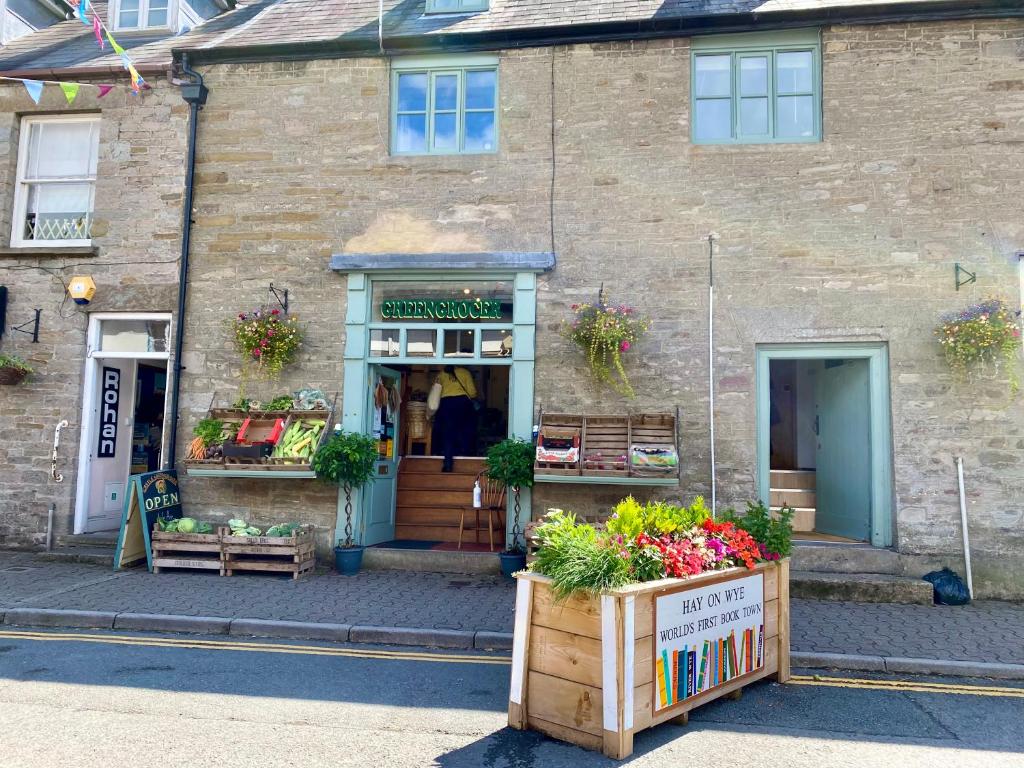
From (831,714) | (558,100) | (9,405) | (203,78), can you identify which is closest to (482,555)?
(831,714)

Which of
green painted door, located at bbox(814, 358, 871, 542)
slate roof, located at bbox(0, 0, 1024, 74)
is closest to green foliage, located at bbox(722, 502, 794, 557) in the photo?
green painted door, located at bbox(814, 358, 871, 542)

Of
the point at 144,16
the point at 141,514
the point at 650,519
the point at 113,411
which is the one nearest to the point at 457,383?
the point at 141,514

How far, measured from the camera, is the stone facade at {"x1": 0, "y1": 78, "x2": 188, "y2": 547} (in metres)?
9.85

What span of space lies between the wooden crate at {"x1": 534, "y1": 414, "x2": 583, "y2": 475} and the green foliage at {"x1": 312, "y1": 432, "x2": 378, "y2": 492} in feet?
6.81

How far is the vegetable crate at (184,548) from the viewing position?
8641 mm

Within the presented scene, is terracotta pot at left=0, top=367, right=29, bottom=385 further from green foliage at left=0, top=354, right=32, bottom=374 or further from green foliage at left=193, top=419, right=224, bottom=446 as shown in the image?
green foliage at left=193, top=419, right=224, bottom=446

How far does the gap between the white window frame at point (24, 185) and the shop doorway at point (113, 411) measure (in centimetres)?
145

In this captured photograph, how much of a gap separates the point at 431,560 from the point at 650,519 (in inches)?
185

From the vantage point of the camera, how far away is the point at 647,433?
8656mm

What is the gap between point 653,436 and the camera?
8.62 meters

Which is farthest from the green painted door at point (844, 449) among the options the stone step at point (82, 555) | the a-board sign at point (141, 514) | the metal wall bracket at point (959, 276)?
the stone step at point (82, 555)

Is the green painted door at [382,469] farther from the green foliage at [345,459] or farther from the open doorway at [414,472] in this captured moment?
the green foliage at [345,459]

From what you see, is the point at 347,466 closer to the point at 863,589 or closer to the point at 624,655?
the point at 624,655

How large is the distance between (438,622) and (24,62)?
10.3 m
